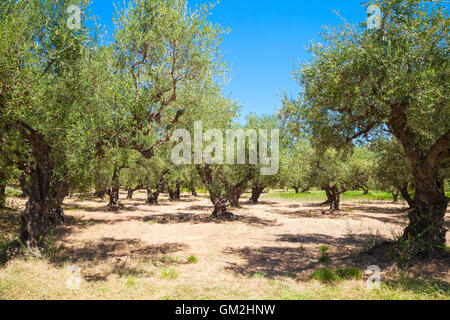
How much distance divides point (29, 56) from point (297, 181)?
107ft

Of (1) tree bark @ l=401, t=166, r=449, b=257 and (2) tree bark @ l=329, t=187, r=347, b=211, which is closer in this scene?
(1) tree bark @ l=401, t=166, r=449, b=257

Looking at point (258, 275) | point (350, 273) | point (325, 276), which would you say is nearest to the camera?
point (325, 276)

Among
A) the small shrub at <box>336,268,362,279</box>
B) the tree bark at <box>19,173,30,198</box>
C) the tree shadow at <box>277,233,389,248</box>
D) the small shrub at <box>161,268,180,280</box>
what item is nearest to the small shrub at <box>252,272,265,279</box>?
the small shrub at <box>336,268,362,279</box>

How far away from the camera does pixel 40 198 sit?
1276cm

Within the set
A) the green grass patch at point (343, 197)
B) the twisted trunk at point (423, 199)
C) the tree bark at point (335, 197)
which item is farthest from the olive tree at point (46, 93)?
the green grass patch at point (343, 197)

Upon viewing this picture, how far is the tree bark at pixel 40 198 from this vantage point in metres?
12.3

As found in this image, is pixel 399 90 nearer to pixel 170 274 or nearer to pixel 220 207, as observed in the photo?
pixel 170 274

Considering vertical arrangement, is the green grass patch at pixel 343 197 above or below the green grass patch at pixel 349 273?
below

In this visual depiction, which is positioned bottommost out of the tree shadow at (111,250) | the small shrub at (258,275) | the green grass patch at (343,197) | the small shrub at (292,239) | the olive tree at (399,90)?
the green grass patch at (343,197)

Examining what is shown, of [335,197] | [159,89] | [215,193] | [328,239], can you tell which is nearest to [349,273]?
[328,239]

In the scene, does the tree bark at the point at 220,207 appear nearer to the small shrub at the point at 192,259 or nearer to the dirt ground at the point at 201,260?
the dirt ground at the point at 201,260

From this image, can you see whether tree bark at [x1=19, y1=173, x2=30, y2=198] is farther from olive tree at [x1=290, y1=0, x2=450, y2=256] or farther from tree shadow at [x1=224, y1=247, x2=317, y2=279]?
olive tree at [x1=290, y1=0, x2=450, y2=256]

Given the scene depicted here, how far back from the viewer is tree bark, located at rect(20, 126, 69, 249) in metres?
12.3
